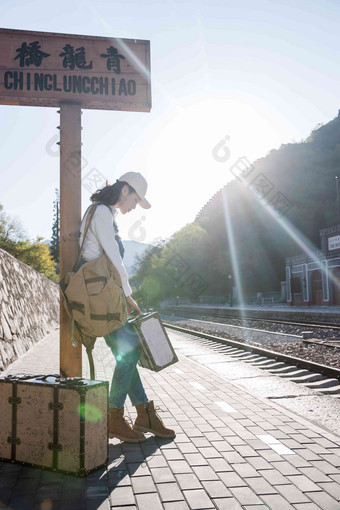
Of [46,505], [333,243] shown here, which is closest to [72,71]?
[46,505]

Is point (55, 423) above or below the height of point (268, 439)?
above

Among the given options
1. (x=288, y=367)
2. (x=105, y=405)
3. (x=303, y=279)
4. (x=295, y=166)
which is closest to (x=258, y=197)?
(x=295, y=166)

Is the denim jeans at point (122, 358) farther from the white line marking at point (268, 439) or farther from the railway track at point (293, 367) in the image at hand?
the railway track at point (293, 367)

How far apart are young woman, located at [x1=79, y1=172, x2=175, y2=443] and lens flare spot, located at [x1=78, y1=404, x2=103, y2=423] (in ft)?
1.89

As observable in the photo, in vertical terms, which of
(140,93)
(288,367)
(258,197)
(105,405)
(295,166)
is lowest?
(288,367)

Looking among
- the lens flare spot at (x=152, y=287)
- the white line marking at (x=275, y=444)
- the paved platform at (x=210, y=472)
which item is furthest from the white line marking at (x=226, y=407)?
the lens flare spot at (x=152, y=287)

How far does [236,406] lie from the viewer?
485cm

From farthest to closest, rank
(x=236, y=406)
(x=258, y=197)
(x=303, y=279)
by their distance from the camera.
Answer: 1. (x=258, y=197)
2. (x=303, y=279)
3. (x=236, y=406)

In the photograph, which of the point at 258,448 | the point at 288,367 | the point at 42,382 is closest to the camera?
the point at 42,382

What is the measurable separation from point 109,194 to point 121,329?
1.09 m

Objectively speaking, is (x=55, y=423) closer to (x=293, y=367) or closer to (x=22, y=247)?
(x=293, y=367)

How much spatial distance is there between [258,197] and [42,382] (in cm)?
8866

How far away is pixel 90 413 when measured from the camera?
2.88 m

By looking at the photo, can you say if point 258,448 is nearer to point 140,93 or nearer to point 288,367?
point 140,93
